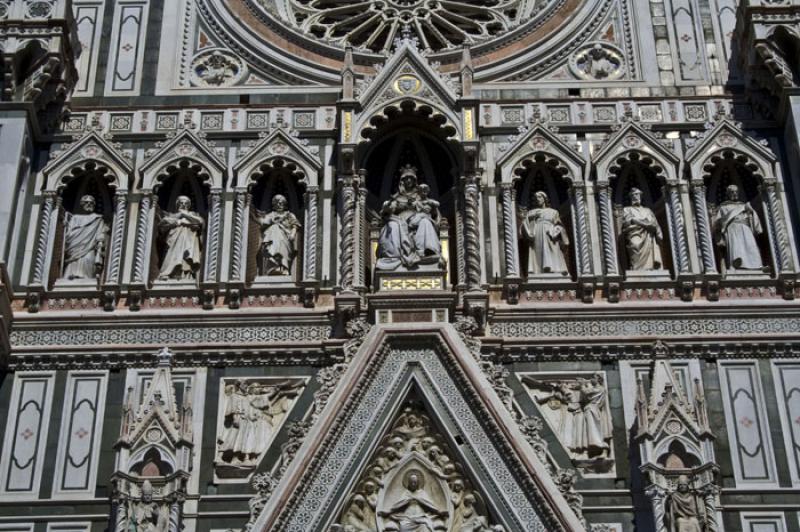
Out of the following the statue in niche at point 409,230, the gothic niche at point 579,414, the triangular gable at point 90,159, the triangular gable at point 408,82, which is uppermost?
the triangular gable at point 408,82

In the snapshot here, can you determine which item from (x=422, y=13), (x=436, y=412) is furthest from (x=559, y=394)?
(x=422, y=13)

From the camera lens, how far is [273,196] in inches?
719

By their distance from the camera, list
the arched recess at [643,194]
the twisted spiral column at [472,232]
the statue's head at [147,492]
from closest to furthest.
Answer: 1. the statue's head at [147,492]
2. the twisted spiral column at [472,232]
3. the arched recess at [643,194]

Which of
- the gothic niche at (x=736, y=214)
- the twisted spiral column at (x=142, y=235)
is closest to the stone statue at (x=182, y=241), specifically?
the twisted spiral column at (x=142, y=235)

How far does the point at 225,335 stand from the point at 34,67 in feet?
12.7

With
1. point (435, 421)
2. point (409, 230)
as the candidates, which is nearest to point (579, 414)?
point (435, 421)

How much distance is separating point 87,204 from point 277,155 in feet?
6.82

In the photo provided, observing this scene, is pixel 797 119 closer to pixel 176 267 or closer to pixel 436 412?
pixel 436 412

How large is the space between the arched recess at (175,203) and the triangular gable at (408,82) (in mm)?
1829

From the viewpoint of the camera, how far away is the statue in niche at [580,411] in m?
16.0

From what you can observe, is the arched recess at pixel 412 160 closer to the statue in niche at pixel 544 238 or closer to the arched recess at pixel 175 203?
the statue in niche at pixel 544 238

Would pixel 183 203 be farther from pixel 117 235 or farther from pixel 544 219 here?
pixel 544 219

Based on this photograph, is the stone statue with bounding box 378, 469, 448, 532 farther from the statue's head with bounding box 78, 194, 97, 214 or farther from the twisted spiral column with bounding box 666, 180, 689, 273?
the statue's head with bounding box 78, 194, 97, 214

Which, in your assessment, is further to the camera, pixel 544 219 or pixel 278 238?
pixel 544 219
